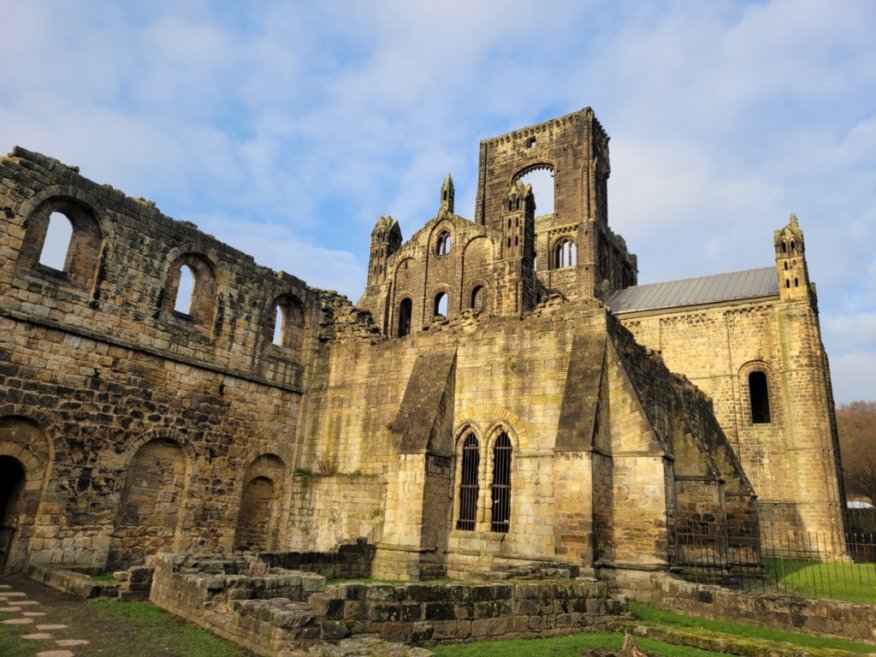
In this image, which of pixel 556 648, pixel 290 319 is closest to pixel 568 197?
pixel 290 319

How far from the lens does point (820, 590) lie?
14414mm

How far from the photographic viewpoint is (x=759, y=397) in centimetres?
2947

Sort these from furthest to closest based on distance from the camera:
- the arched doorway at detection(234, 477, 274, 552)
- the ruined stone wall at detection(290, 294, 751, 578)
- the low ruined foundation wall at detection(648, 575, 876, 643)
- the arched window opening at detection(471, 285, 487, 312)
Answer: the arched window opening at detection(471, 285, 487, 312)
the arched doorway at detection(234, 477, 274, 552)
the ruined stone wall at detection(290, 294, 751, 578)
the low ruined foundation wall at detection(648, 575, 876, 643)

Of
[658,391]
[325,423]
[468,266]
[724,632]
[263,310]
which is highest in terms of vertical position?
A: [468,266]

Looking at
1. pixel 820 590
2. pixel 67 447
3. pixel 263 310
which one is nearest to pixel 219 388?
pixel 263 310

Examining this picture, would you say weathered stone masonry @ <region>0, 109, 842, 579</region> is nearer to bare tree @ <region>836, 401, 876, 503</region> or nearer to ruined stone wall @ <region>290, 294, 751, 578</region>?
ruined stone wall @ <region>290, 294, 751, 578</region>

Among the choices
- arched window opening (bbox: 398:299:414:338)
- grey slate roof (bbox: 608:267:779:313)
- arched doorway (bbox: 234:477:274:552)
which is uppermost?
grey slate roof (bbox: 608:267:779:313)

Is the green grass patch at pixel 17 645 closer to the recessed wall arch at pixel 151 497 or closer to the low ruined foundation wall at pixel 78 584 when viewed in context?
the low ruined foundation wall at pixel 78 584

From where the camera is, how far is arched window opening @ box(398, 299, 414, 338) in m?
34.4

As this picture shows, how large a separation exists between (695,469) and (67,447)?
46.6 feet

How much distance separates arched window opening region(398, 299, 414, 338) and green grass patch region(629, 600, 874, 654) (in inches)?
991

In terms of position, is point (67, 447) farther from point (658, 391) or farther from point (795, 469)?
point (795, 469)

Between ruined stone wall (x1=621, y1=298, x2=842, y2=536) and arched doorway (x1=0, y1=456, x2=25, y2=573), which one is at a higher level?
ruined stone wall (x1=621, y1=298, x2=842, y2=536)

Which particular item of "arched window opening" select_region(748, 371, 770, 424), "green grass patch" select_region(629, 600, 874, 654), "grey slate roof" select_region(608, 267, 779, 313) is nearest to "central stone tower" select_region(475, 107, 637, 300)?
"grey slate roof" select_region(608, 267, 779, 313)
